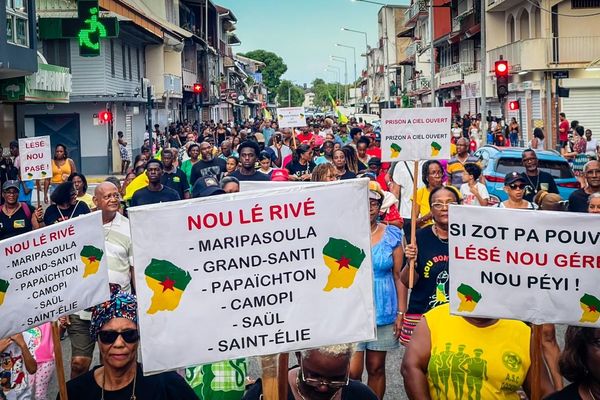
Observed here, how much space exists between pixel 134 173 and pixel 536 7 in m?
28.4

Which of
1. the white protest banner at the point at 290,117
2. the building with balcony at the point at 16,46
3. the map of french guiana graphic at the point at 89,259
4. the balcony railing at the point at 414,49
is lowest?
the map of french guiana graphic at the point at 89,259

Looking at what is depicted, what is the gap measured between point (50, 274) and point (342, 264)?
1493 mm

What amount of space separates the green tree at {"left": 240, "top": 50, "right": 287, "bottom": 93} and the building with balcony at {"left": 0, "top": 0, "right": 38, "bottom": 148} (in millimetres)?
131526

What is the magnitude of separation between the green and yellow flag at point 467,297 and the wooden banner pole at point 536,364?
28 cm

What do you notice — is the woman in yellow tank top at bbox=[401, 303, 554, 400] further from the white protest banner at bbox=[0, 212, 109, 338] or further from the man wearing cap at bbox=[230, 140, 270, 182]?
the man wearing cap at bbox=[230, 140, 270, 182]

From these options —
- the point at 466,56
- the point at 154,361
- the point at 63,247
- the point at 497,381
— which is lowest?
the point at 497,381

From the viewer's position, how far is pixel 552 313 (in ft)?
14.5

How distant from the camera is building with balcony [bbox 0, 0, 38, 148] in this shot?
68.4 feet

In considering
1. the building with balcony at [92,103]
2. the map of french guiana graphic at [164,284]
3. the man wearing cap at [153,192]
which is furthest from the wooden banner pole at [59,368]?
the building with balcony at [92,103]

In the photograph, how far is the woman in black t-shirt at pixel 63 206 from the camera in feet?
31.2

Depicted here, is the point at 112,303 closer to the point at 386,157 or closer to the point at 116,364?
the point at 116,364

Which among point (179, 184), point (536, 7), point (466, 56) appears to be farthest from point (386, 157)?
point (466, 56)

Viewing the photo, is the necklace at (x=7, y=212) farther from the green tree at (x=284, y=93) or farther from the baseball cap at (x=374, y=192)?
the green tree at (x=284, y=93)

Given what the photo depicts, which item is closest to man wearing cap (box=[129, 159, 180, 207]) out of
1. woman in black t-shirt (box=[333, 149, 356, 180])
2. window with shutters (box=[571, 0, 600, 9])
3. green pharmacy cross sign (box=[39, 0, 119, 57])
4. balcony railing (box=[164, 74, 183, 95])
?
woman in black t-shirt (box=[333, 149, 356, 180])
